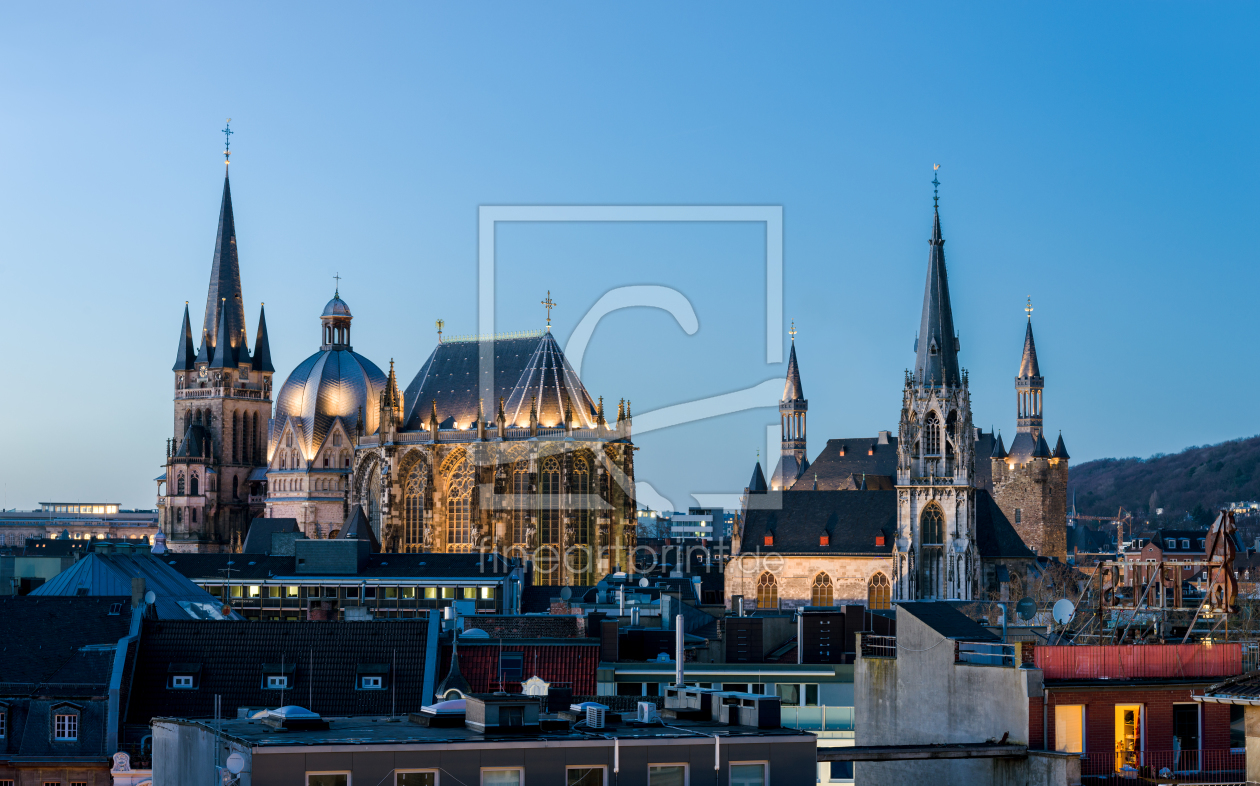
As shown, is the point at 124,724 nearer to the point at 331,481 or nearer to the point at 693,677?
the point at 693,677

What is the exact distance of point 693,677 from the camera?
169 feet

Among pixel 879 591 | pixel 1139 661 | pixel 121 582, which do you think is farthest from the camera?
pixel 879 591

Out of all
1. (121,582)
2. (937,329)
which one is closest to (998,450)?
(937,329)

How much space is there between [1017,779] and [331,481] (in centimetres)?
13204

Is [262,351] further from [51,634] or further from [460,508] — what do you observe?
[51,634]

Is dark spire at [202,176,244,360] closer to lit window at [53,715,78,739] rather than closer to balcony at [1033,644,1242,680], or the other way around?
lit window at [53,715,78,739]

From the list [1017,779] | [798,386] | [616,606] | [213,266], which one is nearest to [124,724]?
[1017,779]

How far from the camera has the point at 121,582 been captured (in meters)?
76.4

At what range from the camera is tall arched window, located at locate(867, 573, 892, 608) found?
384ft

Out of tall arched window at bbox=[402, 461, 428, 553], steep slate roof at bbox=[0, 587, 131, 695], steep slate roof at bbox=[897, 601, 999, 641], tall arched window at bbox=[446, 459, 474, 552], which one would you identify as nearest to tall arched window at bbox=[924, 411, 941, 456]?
tall arched window at bbox=[446, 459, 474, 552]

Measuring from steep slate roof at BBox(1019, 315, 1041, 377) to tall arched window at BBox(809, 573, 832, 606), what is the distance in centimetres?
5556

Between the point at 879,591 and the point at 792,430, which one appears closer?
the point at 879,591

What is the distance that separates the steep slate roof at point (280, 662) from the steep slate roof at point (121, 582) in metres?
20.9

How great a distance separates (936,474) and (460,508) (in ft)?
109
